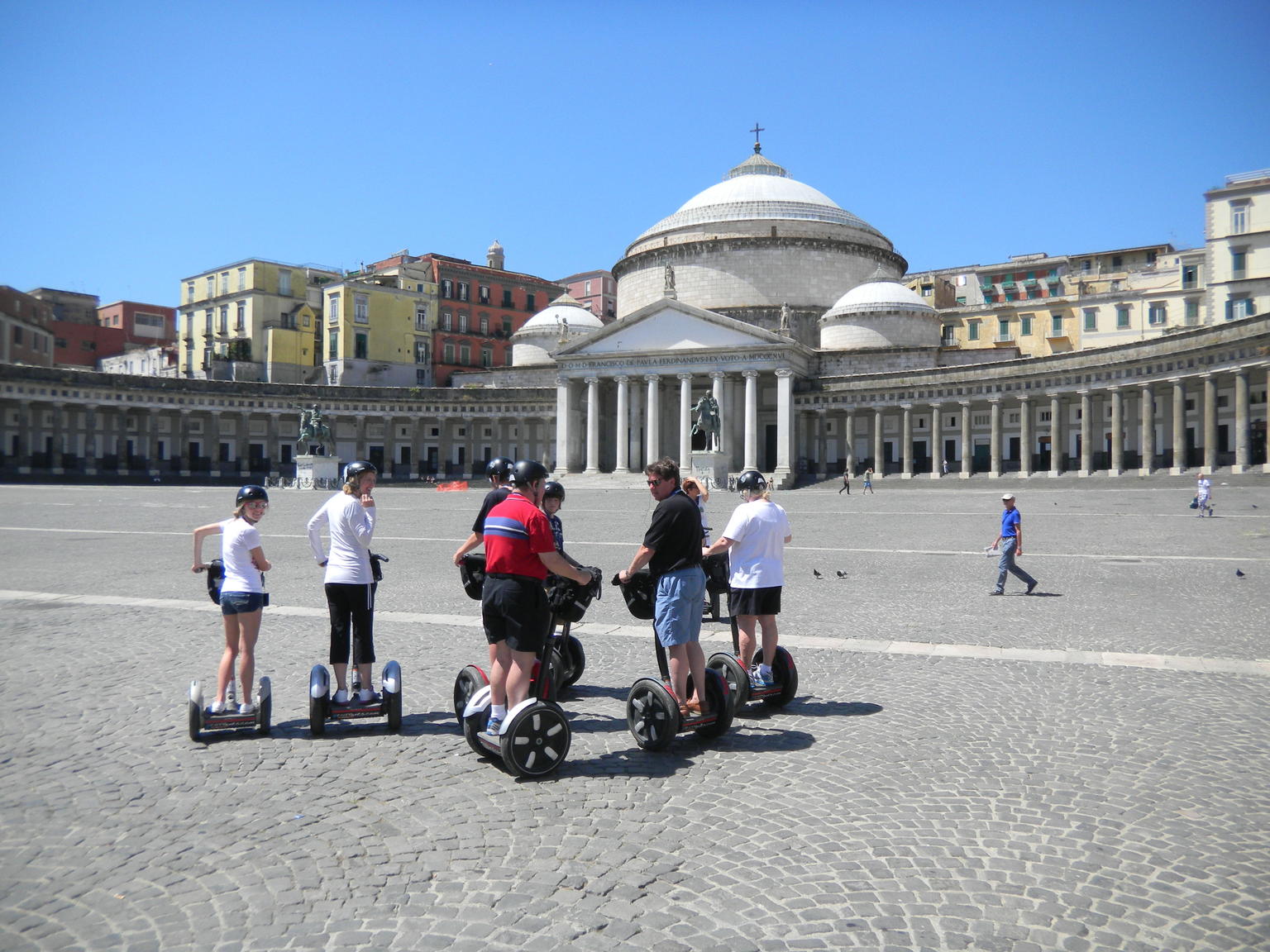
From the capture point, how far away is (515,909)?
4098mm

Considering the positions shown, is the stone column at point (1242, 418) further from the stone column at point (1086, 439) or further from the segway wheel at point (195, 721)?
the segway wheel at point (195, 721)

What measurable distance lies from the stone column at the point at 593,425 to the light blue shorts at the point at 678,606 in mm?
56468

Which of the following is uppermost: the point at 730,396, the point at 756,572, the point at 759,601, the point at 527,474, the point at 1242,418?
the point at 730,396

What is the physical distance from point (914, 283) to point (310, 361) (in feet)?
166

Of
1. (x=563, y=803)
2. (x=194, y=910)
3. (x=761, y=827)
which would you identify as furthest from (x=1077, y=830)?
(x=194, y=910)

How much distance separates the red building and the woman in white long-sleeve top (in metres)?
72.6

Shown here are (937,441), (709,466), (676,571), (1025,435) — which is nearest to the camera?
(676,571)

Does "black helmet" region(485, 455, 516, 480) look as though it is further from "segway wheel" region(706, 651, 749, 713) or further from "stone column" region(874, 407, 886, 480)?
"stone column" region(874, 407, 886, 480)

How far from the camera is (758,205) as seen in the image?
7069 centimetres

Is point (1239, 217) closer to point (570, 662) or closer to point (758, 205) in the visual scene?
point (758, 205)

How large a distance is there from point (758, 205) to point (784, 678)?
2653 inches

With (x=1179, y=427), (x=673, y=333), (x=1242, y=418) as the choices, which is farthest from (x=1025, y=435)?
(x=673, y=333)

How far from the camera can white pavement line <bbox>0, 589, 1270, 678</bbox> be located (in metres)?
8.57

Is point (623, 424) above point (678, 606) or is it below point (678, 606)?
above
